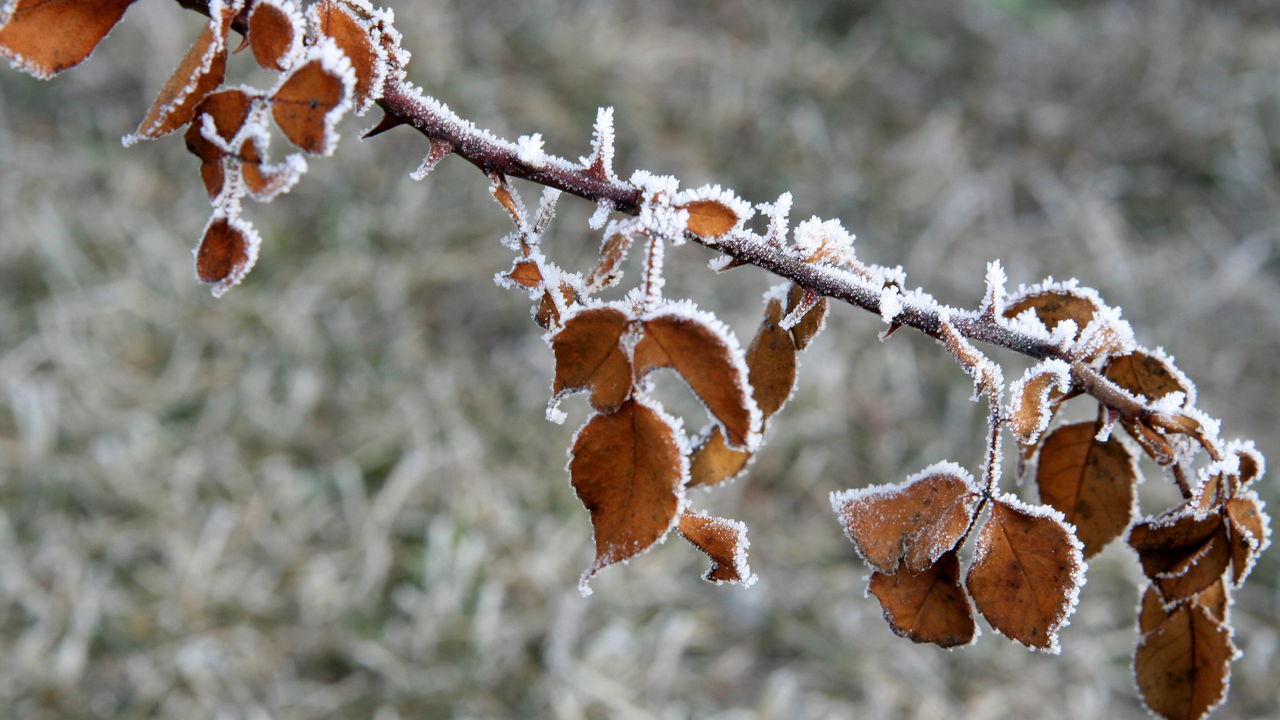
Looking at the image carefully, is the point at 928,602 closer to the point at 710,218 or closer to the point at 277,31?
the point at 710,218

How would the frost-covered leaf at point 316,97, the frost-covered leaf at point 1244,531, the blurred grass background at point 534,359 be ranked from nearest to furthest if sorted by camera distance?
the frost-covered leaf at point 316,97 < the frost-covered leaf at point 1244,531 < the blurred grass background at point 534,359

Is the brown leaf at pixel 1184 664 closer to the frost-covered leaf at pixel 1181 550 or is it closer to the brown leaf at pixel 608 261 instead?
the frost-covered leaf at pixel 1181 550

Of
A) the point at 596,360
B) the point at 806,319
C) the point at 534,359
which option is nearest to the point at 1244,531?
the point at 806,319

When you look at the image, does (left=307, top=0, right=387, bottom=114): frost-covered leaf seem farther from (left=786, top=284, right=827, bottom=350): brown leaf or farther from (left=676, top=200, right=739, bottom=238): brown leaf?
(left=786, top=284, right=827, bottom=350): brown leaf

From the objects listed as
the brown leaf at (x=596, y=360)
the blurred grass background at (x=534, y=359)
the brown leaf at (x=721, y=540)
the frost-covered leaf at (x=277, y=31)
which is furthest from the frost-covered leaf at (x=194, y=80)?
the blurred grass background at (x=534, y=359)

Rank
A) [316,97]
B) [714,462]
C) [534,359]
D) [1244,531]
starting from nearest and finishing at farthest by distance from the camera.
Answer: [316,97] < [1244,531] < [714,462] < [534,359]

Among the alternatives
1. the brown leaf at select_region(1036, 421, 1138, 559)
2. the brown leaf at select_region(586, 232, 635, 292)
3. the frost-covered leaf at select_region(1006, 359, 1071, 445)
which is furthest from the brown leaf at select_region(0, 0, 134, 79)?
the brown leaf at select_region(1036, 421, 1138, 559)
